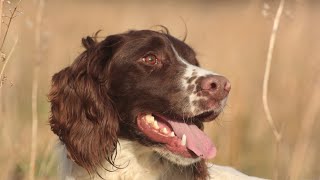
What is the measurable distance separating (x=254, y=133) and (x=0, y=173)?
2.33m

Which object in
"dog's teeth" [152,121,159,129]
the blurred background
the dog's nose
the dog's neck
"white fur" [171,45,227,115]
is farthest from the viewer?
the blurred background

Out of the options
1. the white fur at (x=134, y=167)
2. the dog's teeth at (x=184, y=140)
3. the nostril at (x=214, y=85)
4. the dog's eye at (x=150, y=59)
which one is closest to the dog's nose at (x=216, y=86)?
the nostril at (x=214, y=85)

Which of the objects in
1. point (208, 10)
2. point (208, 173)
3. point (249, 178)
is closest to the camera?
point (208, 173)

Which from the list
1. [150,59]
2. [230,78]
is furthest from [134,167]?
[230,78]

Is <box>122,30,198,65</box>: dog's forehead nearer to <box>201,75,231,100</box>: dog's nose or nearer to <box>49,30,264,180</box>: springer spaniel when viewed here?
<box>49,30,264,180</box>: springer spaniel

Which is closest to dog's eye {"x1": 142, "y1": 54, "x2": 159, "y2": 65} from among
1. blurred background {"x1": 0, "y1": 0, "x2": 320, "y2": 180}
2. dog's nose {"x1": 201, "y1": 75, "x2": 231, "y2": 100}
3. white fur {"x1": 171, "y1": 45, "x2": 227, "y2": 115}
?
white fur {"x1": 171, "y1": 45, "x2": 227, "y2": 115}

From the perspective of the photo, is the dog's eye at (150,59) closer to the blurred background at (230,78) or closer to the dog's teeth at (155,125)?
the dog's teeth at (155,125)

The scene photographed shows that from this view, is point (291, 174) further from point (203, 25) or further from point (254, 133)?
point (203, 25)

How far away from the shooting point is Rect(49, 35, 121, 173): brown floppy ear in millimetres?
4637

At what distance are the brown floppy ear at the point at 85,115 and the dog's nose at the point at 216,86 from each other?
61 centimetres

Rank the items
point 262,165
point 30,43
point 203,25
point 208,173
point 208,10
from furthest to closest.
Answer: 1. point 208,10
2. point 203,25
3. point 30,43
4. point 262,165
5. point 208,173

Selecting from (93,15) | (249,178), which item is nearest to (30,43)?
(93,15)

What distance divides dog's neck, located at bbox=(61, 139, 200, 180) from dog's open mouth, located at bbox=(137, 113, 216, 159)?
0.14 metres

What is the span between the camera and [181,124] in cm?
457
